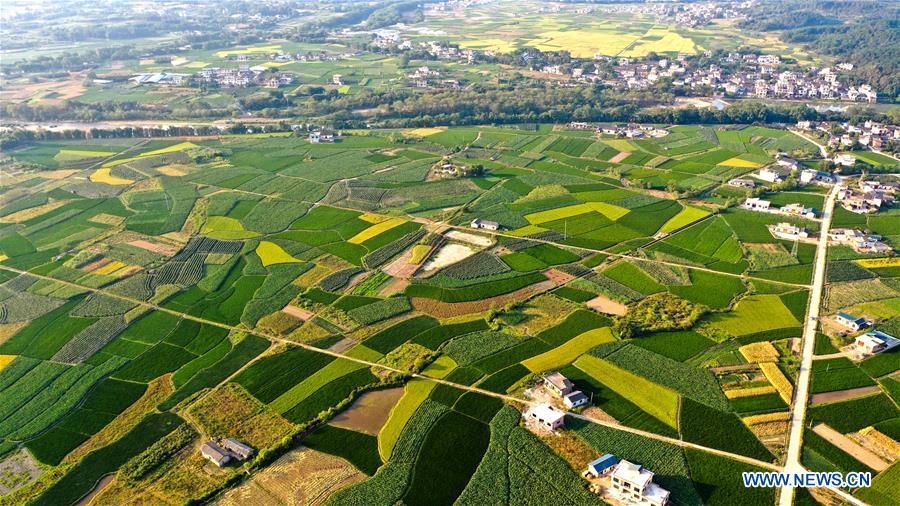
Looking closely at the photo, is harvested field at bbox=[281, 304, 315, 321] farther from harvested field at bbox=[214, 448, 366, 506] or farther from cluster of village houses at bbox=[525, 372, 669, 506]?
cluster of village houses at bbox=[525, 372, 669, 506]

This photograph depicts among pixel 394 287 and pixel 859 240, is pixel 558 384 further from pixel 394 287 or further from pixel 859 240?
pixel 859 240

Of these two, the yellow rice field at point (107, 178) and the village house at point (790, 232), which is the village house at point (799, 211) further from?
the yellow rice field at point (107, 178)

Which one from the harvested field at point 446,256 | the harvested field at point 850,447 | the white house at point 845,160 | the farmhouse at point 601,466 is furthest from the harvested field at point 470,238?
the white house at point 845,160

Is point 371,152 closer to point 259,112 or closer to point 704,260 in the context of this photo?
point 259,112

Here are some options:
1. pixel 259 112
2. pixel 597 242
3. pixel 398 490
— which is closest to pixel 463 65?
pixel 259 112

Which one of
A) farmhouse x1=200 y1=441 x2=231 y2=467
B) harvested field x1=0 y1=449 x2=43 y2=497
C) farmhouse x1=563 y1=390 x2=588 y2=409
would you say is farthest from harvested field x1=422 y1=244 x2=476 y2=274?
harvested field x1=0 y1=449 x2=43 y2=497
